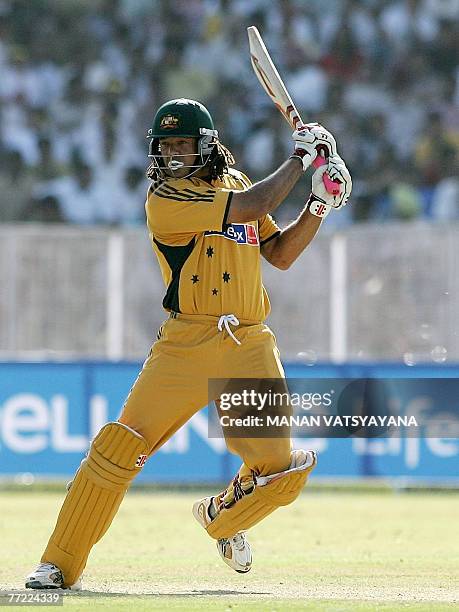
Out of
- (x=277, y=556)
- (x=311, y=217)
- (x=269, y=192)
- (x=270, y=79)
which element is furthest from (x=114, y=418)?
(x=269, y=192)

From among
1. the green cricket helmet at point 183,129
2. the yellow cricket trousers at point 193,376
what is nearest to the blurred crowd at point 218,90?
the green cricket helmet at point 183,129

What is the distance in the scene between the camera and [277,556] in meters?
6.96

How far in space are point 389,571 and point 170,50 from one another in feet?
36.2

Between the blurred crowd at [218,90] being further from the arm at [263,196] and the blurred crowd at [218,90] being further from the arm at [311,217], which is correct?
the arm at [263,196]

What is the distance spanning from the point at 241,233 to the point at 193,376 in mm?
652

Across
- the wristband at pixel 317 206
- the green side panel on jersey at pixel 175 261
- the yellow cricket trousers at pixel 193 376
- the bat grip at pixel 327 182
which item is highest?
→ the bat grip at pixel 327 182

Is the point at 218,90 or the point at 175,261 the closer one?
the point at 175,261

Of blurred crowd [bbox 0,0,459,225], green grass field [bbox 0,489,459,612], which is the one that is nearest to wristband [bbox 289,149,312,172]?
green grass field [bbox 0,489,459,612]

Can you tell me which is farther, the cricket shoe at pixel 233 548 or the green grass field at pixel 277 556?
the cricket shoe at pixel 233 548

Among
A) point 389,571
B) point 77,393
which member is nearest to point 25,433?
point 77,393

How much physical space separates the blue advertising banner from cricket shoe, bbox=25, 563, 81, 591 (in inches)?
213

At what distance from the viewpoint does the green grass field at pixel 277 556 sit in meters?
5.18

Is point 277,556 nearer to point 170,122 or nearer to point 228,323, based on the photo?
point 228,323

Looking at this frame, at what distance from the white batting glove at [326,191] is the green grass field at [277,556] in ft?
5.34
